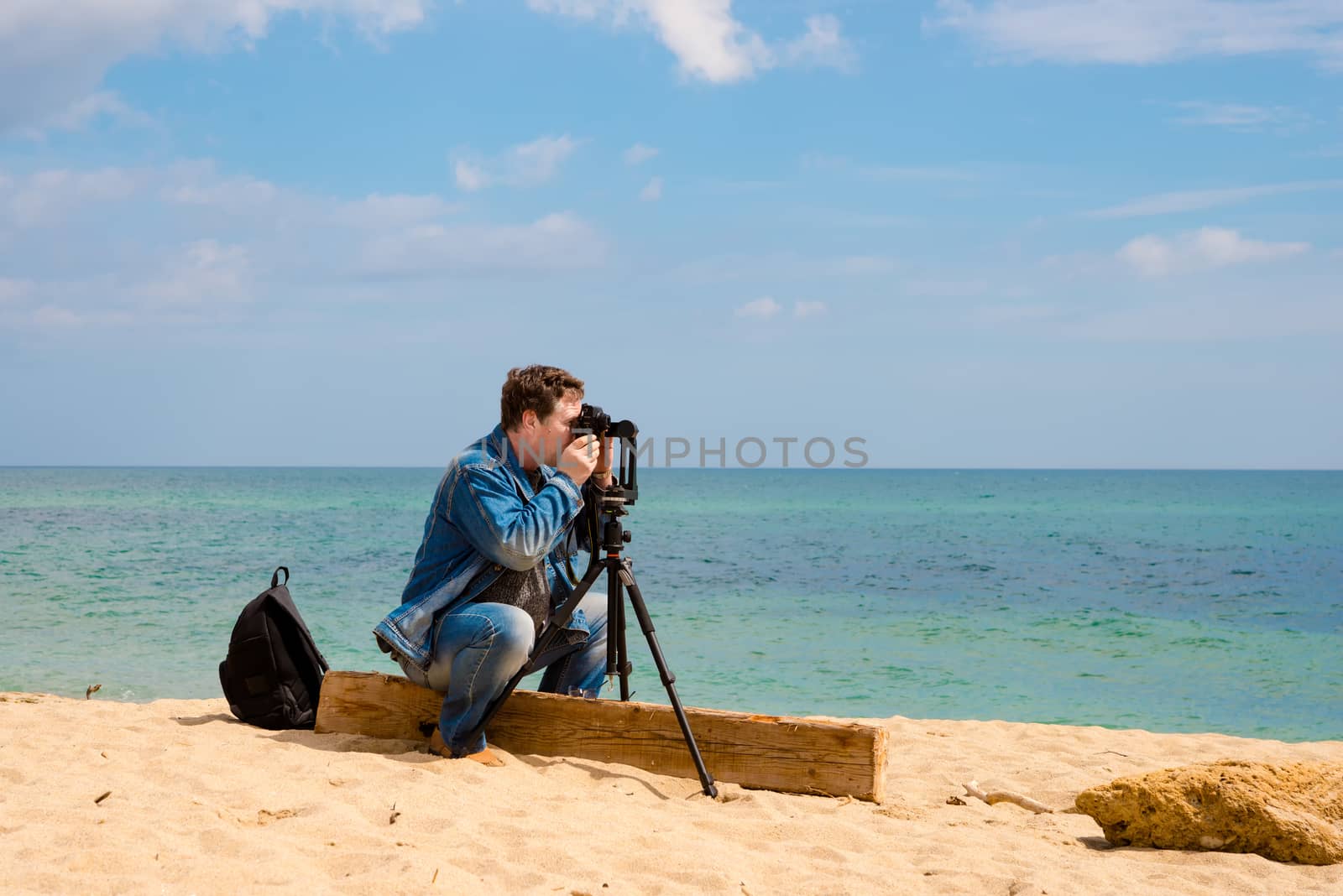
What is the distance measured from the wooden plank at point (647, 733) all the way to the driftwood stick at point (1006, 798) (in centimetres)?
50

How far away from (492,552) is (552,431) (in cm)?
49

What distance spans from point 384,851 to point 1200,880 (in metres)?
2.20

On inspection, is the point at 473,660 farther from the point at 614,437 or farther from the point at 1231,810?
the point at 1231,810

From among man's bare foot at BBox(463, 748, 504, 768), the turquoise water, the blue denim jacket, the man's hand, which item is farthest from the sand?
the turquoise water

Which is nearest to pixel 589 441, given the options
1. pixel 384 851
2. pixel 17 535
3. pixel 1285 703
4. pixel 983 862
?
pixel 384 851

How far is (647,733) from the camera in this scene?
144 inches

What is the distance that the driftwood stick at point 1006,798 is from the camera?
3564 mm

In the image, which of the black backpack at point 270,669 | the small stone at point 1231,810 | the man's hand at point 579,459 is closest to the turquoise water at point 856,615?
the black backpack at point 270,669

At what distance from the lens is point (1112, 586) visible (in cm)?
1555

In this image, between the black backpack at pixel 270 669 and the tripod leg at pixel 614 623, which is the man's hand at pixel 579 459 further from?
the black backpack at pixel 270 669

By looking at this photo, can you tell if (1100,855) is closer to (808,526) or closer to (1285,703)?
(1285,703)

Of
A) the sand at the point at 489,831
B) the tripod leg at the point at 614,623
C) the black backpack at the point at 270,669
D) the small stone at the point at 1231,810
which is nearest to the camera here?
the sand at the point at 489,831

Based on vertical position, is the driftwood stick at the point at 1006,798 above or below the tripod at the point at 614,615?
below

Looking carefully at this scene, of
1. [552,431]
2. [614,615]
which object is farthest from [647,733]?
[552,431]
